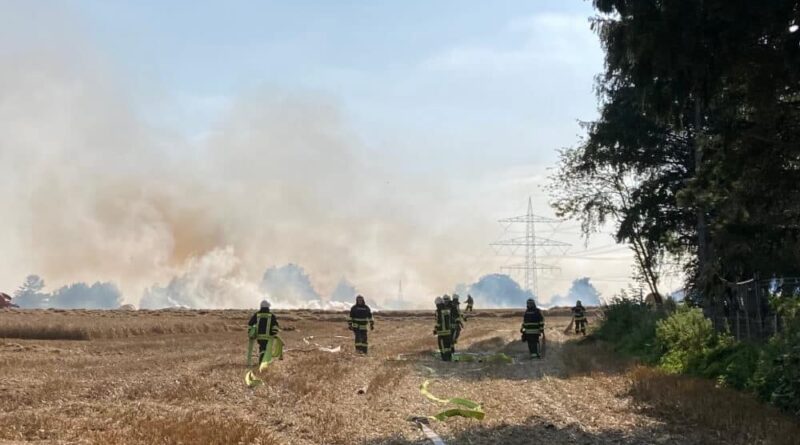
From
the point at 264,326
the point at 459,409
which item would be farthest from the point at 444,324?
the point at 459,409

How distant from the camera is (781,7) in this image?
1016cm

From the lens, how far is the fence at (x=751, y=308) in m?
16.5

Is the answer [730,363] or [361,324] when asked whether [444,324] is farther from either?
[730,363]

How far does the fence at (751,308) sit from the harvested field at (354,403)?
292cm

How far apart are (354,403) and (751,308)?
1113cm

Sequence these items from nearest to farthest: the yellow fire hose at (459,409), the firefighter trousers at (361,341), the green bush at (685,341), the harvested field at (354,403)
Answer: the harvested field at (354,403) < the yellow fire hose at (459,409) < the green bush at (685,341) < the firefighter trousers at (361,341)

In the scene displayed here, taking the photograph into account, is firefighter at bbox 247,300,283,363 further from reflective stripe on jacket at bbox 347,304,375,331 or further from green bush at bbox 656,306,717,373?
green bush at bbox 656,306,717,373

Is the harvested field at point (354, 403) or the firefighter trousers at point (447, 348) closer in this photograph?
the harvested field at point (354, 403)

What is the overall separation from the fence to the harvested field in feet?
9.57

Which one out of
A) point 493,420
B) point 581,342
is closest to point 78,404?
point 493,420

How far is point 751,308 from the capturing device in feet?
62.0

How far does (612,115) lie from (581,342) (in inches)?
362

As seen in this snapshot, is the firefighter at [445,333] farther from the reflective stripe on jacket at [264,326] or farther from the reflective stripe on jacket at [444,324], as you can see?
the reflective stripe on jacket at [264,326]

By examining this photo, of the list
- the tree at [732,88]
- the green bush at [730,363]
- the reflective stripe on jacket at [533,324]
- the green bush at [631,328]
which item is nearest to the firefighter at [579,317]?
the green bush at [631,328]
